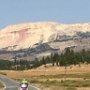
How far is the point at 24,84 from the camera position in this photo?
37094mm
